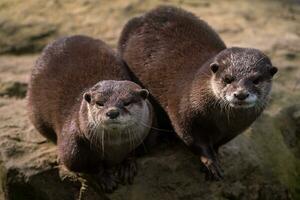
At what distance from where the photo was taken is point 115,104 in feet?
12.8

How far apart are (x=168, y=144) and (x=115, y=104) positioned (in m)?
0.71

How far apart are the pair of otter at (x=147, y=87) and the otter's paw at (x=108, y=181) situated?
6cm

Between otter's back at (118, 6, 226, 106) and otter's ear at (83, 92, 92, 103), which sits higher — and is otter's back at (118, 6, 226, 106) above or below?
below

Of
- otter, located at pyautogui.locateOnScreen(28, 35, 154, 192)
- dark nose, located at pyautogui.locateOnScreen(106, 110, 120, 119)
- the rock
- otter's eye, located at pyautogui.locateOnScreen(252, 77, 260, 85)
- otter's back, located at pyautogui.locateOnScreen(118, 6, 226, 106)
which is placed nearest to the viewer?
dark nose, located at pyautogui.locateOnScreen(106, 110, 120, 119)

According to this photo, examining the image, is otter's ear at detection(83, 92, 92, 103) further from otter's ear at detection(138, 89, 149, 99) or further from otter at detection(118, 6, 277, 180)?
otter at detection(118, 6, 277, 180)

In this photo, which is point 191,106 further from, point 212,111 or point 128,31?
point 128,31

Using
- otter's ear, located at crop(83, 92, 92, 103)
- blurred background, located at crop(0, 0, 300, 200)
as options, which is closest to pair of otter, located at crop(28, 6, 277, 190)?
otter's ear, located at crop(83, 92, 92, 103)

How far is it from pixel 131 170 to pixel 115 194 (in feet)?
0.52

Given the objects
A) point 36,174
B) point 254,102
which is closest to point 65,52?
point 36,174

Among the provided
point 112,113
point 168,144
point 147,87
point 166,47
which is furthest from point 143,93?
point 166,47

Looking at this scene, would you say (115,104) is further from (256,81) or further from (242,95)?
(256,81)

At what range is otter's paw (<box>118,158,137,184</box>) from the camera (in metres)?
4.16

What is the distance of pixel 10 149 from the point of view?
14.6 feet

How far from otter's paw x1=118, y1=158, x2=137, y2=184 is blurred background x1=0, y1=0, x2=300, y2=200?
0.04 m
